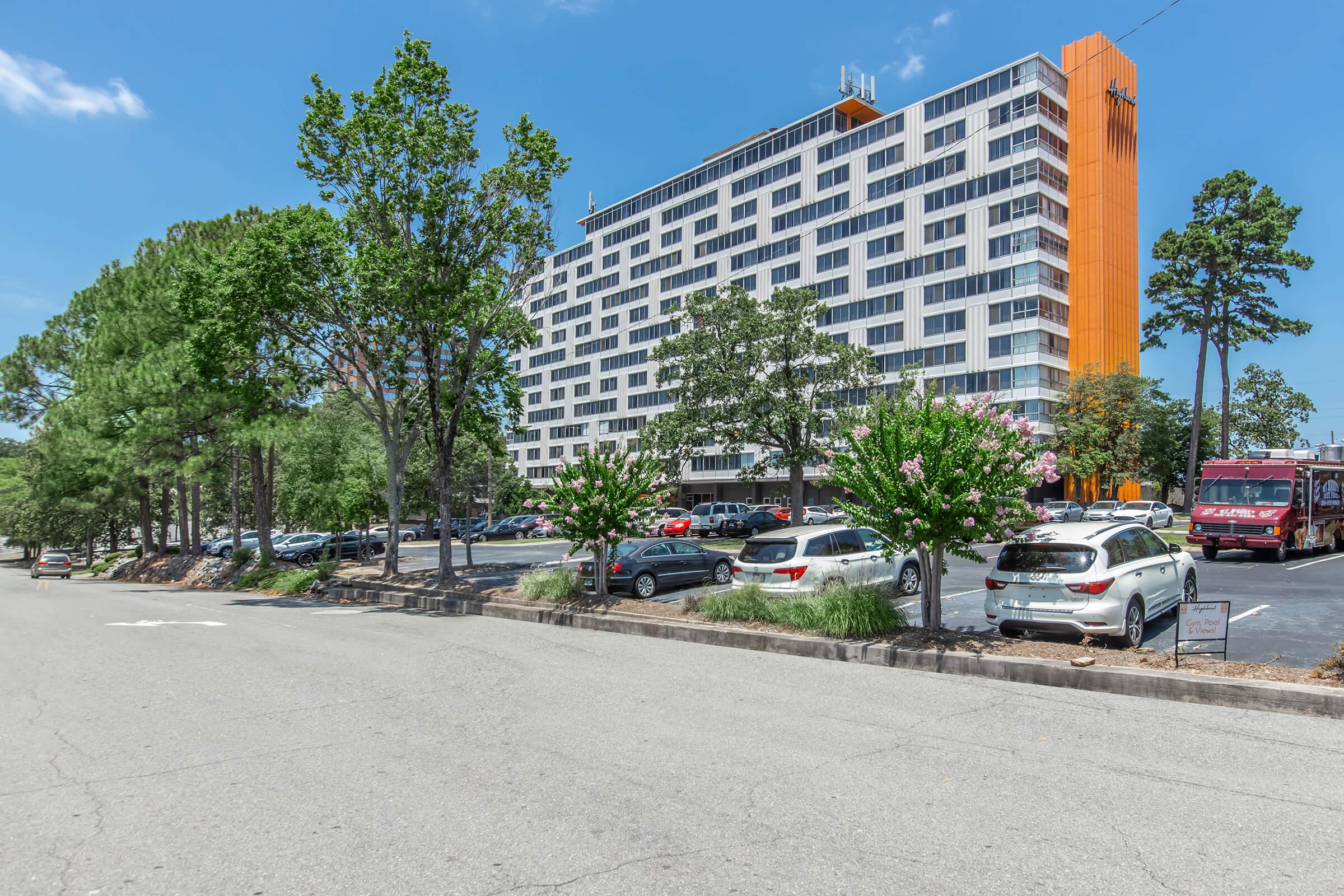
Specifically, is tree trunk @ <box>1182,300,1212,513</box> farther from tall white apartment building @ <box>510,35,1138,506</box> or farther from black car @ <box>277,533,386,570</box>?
black car @ <box>277,533,386,570</box>

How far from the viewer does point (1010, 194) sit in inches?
2162

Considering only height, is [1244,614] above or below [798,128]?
below

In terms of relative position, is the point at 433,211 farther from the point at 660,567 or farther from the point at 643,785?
the point at 643,785

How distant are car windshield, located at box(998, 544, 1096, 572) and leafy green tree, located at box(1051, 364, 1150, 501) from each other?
4247cm

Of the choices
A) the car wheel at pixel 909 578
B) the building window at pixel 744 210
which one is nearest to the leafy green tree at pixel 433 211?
the car wheel at pixel 909 578

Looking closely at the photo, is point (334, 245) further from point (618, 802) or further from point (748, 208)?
point (748, 208)

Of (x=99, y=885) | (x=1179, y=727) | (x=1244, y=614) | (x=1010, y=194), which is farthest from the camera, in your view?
(x=1010, y=194)

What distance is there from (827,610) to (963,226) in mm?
52773

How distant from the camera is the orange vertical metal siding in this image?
2206 inches

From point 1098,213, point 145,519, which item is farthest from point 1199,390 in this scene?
point 145,519

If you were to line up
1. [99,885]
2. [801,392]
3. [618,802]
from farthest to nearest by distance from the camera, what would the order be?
[801,392], [618,802], [99,885]

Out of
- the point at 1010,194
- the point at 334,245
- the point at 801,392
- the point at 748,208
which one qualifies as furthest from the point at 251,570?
the point at 748,208

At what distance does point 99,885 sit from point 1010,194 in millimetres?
60252

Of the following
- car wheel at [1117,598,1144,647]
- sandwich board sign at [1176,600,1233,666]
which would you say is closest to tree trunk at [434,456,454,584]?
car wheel at [1117,598,1144,647]
